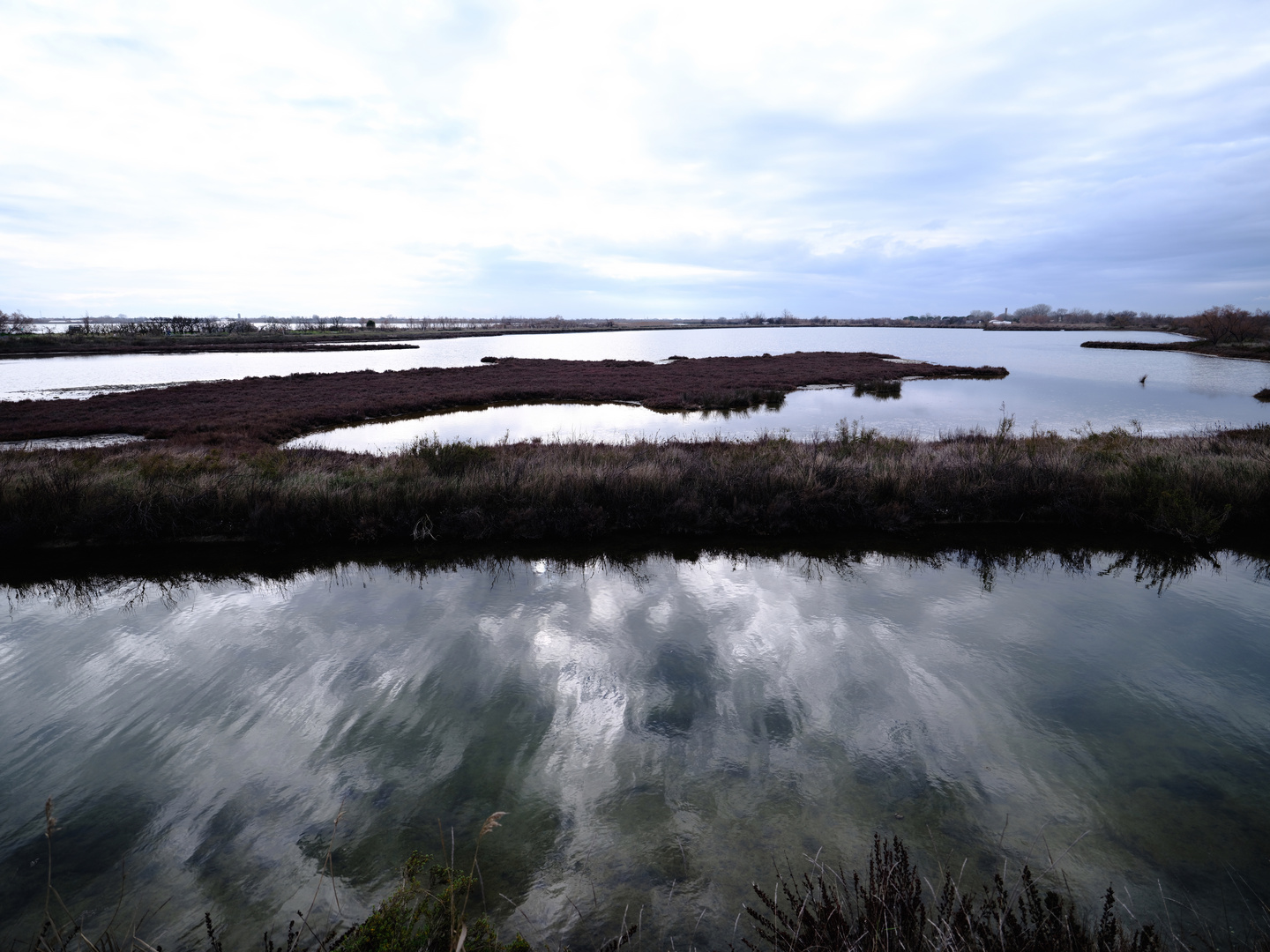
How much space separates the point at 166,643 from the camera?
24.3ft

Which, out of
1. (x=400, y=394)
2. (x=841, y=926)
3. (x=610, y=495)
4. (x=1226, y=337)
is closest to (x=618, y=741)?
(x=841, y=926)

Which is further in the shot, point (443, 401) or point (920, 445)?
point (443, 401)

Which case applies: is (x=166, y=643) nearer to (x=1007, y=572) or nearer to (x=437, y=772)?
(x=437, y=772)

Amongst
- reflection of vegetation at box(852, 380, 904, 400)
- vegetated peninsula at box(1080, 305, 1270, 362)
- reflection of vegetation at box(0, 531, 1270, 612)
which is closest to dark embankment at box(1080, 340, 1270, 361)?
vegetated peninsula at box(1080, 305, 1270, 362)

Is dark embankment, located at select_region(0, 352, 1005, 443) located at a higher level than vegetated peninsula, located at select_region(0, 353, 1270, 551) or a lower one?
higher

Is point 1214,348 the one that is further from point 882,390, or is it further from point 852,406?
point 852,406

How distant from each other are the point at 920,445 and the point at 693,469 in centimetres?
779

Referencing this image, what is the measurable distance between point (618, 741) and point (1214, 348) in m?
95.1

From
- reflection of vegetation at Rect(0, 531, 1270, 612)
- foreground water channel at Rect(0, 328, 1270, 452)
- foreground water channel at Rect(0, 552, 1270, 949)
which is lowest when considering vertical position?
foreground water channel at Rect(0, 552, 1270, 949)

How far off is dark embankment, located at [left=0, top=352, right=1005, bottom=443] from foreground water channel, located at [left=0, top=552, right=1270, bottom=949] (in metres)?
16.5

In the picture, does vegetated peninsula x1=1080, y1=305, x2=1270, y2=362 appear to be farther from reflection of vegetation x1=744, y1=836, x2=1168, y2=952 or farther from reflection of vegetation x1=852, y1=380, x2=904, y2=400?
reflection of vegetation x1=744, y1=836, x2=1168, y2=952

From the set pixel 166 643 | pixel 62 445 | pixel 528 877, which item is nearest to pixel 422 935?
pixel 528 877

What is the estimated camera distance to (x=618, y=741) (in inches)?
217

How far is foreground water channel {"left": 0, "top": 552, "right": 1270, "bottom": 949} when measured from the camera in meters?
4.06
